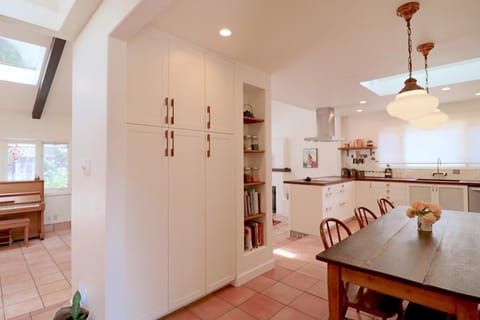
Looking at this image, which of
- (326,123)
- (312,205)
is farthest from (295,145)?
(312,205)

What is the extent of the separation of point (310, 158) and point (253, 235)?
3.84m

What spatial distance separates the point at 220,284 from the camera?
2.43 meters

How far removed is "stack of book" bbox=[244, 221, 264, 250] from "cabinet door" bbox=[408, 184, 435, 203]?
3.57 m

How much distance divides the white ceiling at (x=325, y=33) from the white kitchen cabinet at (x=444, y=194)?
271 cm

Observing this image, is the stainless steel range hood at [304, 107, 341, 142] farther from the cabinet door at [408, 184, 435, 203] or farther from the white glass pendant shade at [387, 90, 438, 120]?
the white glass pendant shade at [387, 90, 438, 120]

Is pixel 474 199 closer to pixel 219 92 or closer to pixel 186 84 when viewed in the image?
pixel 219 92

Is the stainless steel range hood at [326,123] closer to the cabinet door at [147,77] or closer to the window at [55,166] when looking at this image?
the cabinet door at [147,77]

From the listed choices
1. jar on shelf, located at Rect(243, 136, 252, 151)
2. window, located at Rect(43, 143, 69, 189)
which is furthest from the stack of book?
window, located at Rect(43, 143, 69, 189)

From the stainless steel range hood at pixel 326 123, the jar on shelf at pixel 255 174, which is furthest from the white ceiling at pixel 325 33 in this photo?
the stainless steel range hood at pixel 326 123

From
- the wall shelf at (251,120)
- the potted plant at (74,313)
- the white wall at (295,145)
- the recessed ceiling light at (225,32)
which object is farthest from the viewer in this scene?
the white wall at (295,145)

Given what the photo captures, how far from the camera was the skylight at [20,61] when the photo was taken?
3304 mm

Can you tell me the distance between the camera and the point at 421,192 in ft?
15.4

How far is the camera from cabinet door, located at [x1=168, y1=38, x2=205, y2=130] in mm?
2082

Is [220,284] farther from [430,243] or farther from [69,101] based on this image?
[69,101]
